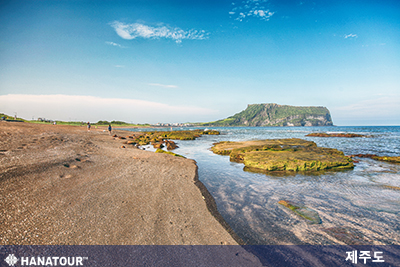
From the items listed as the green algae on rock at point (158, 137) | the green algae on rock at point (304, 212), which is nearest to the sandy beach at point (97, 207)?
the green algae on rock at point (304, 212)

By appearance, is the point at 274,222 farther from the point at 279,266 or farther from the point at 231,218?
the point at 279,266

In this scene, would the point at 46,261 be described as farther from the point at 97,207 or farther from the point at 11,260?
the point at 97,207

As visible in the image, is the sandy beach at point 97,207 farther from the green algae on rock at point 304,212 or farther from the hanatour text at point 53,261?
the green algae on rock at point 304,212

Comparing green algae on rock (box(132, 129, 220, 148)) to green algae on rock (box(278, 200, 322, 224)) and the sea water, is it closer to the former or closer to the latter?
the sea water

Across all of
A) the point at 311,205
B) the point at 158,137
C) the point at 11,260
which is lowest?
the point at 311,205

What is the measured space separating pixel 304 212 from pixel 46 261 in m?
6.48

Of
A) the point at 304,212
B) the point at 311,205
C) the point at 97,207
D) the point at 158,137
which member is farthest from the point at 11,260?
the point at 158,137

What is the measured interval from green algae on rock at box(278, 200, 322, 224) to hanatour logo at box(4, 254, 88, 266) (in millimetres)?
5679

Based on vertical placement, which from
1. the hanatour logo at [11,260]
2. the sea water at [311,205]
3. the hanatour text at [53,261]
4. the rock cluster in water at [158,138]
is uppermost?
the hanatour logo at [11,260]

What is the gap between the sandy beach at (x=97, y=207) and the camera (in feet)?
11.5

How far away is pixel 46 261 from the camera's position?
2797 millimetres

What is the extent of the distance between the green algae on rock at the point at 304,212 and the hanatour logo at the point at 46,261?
18.6 ft

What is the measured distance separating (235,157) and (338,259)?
11.3 m

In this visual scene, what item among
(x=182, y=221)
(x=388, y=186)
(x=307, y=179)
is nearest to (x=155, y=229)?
(x=182, y=221)
